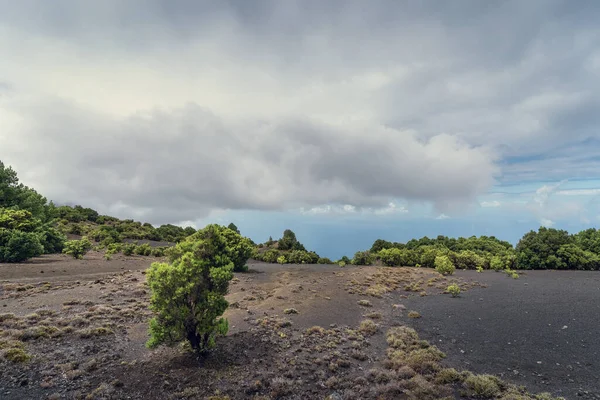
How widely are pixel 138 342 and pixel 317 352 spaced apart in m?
8.42

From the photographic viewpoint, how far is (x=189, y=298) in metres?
12.4

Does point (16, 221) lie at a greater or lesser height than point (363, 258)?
greater

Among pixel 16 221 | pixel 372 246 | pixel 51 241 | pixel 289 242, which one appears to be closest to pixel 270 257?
pixel 289 242

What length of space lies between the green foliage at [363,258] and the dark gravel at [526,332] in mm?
25277

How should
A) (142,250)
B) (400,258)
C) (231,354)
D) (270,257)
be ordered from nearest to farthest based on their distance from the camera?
1. (231,354)
2. (400,258)
3. (142,250)
4. (270,257)

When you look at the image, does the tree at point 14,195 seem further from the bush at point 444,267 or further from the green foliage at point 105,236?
the bush at point 444,267

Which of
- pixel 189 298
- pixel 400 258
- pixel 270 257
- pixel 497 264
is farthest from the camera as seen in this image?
pixel 270 257

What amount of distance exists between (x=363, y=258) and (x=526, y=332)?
127 ft

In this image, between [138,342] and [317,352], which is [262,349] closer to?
[317,352]

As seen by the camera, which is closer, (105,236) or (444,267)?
(444,267)

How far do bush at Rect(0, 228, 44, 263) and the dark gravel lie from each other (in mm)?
38288

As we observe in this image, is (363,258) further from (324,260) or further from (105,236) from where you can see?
(105,236)

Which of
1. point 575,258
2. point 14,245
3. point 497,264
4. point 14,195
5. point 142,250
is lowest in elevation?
point 497,264

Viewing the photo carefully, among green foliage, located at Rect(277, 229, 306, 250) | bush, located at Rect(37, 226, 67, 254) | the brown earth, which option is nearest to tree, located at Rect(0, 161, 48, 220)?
bush, located at Rect(37, 226, 67, 254)
